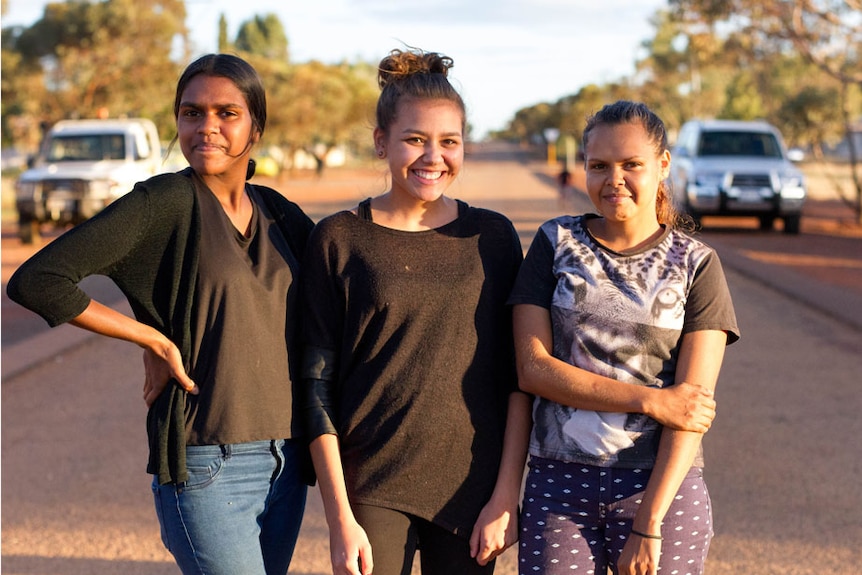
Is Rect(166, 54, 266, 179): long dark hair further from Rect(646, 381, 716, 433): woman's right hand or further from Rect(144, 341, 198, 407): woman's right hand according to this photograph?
Rect(646, 381, 716, 433): woman's right hand

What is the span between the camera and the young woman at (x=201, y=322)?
2500 mm

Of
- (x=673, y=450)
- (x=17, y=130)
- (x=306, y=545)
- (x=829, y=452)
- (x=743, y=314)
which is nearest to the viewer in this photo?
(x=673, y=450)

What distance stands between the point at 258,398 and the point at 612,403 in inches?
33.7

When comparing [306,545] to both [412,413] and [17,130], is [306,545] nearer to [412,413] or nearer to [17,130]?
[412,413]

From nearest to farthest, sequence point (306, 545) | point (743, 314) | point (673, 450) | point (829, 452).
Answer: point (673, 450) → point (306, 545) → point (829, 452) → point (743, 314)

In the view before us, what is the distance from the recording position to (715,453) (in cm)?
601

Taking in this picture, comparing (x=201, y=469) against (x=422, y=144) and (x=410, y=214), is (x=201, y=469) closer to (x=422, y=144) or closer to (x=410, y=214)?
(x=410, y=214)

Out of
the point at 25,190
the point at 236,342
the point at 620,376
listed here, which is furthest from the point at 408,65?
the point at 25,190

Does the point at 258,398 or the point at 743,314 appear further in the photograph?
the point at 743,314

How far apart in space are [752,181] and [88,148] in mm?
12830

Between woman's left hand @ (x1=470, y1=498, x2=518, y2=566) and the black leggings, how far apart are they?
0.04 metres

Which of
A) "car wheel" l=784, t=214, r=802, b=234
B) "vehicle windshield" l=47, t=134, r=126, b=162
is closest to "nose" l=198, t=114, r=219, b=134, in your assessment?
"car wheel" l=784, t=214, r=802, b=234

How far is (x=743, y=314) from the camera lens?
1063 cm

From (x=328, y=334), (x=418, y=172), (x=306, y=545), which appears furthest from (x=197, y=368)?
(x=306, y=545)
